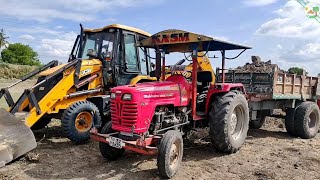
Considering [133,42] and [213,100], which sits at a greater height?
[133,42]

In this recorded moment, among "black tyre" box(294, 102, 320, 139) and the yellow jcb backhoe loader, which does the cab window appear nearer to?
the yellow jcb backhoe loader

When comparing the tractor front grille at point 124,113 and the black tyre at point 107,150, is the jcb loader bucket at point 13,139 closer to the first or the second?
the black tyre at point 107,150

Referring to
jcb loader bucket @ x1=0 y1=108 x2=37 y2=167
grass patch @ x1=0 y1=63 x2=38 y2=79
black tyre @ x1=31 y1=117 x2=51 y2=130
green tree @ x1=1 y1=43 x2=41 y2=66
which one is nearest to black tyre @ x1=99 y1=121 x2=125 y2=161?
jcb loader bucket @ x1=0 y1=108 x2=37 y2=167

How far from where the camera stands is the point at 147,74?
9781 millimetres

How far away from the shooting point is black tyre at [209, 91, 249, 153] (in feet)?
22.5

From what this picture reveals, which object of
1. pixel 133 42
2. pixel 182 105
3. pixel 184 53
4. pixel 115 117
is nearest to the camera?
pixel 115 117

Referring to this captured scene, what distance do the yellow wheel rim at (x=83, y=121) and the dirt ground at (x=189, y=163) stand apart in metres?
0.38

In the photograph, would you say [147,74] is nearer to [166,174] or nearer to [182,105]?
[182,105]

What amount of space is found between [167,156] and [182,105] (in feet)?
4.78

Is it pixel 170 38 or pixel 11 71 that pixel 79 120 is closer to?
pixel 170 38

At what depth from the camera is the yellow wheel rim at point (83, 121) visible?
26.8ft

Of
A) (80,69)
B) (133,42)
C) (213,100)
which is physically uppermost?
(133,42)

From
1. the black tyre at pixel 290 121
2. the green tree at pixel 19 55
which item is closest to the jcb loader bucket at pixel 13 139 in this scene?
the black tyre at pixel 290 121

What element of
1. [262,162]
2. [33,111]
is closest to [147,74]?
[33,111]
